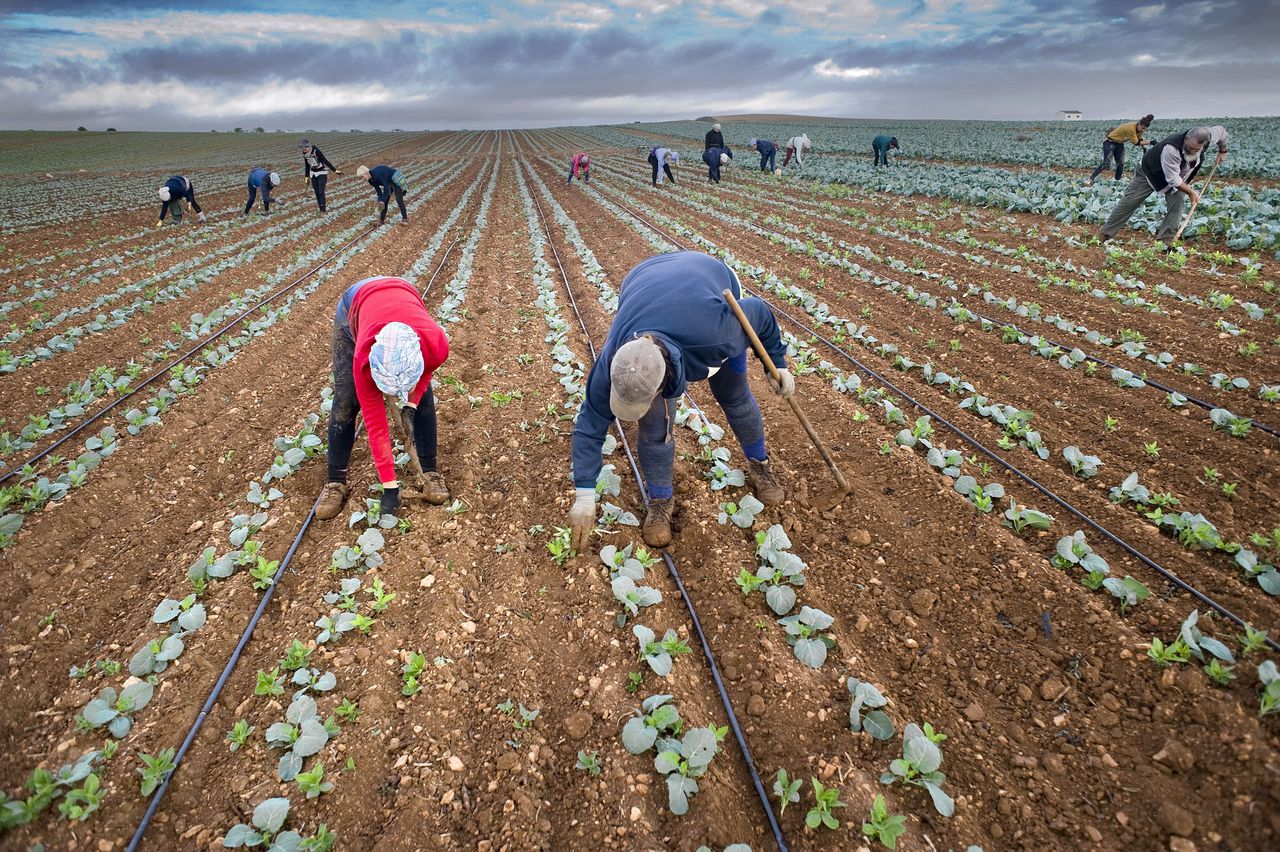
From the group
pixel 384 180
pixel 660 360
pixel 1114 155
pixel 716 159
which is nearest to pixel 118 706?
pixel 660 360

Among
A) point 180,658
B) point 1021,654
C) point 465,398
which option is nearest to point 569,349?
point 465,398

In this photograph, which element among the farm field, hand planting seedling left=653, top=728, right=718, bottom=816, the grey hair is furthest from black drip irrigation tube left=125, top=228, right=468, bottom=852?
the grey hair

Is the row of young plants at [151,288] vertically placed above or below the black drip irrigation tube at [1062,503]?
above

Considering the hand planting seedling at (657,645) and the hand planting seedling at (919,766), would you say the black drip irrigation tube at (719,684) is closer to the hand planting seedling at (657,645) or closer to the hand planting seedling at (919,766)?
the hand planting seedling at (657,645)

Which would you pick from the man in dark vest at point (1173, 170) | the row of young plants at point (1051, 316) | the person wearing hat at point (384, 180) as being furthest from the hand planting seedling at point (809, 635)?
the person wearing hat at point (384, 180)

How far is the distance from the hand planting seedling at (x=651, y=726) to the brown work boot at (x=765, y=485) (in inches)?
73.9

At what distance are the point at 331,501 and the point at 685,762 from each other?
3229 mm

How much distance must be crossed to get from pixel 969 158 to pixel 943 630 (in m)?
30.5

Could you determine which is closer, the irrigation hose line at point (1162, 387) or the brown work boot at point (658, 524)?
the brown work boot at point (658, 524)

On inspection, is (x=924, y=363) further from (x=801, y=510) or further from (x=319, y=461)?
(x=319, y=461)

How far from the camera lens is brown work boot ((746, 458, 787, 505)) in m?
4.32

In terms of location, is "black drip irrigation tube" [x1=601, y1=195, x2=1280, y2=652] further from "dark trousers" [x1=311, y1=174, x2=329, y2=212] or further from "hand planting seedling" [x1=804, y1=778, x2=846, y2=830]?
"dark trousers" [x1=311, y1=174, x2=329, y2=212]

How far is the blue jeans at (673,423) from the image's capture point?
3668 millimetres

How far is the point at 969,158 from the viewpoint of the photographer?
26.9 meters
